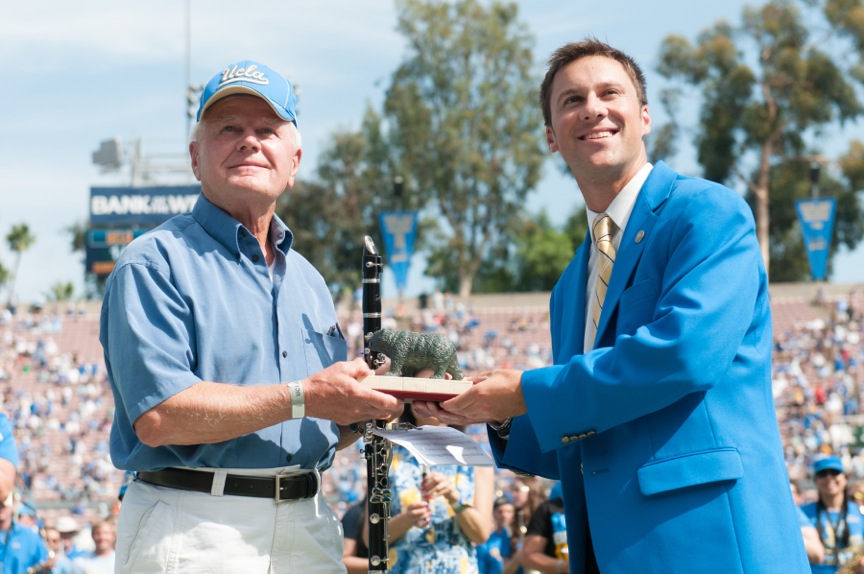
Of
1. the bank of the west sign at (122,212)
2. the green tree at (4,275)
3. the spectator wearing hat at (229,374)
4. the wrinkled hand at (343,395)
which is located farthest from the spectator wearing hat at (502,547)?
the green tree at (4,275)

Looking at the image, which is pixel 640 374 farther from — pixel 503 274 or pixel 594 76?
pixel 503 274

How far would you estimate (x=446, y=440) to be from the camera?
12.6 ft

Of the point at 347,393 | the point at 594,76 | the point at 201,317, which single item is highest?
the point at 594,76

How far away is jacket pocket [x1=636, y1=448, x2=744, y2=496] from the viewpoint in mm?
3094

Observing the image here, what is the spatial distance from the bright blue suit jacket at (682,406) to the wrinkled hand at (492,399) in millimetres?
68

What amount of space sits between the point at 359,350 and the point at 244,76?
73.8 feet

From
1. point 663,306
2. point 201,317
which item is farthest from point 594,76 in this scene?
point 201,317

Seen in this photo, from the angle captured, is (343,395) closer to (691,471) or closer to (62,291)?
(691,471)

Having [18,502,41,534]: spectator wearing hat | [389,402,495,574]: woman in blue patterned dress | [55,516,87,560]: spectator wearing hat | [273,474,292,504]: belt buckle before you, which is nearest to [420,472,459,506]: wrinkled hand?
[389,402,495,574]: woman in blue patterned dress

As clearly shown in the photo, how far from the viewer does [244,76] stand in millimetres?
3713

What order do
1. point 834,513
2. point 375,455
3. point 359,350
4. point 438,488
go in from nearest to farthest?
point 375,455
point 438,488
point 834,513
point 359,350

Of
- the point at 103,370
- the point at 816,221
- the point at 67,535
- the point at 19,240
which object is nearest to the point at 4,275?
the point at 19,240

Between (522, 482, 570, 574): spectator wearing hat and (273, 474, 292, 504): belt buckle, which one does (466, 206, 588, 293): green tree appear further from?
(273, 474, 292, 504): belt buckle

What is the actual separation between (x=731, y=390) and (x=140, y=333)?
1659mm
